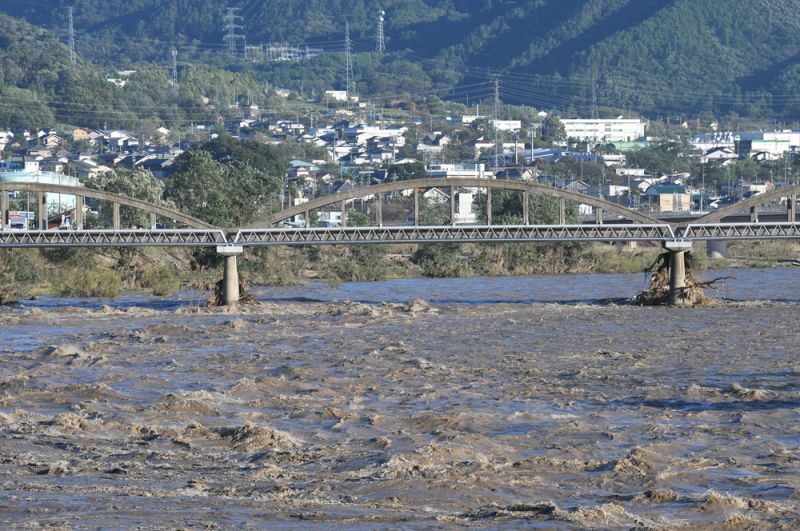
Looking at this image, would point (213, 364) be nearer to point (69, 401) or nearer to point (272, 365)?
point (272, 365)

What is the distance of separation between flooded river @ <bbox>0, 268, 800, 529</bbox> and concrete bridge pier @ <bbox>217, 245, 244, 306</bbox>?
21.8 feet

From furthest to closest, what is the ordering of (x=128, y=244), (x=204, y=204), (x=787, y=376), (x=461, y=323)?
(x=204, y=204)
(x=128, y=244)
(x=461, y=323)
(x=787, y=376)

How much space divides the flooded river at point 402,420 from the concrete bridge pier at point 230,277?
21.8 feet

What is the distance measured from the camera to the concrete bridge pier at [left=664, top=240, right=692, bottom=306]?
230 ft

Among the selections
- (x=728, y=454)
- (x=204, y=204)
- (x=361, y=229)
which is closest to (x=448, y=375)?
(x=728, y=454)

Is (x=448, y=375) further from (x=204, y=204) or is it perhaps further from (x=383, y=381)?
(x=204, y=204)

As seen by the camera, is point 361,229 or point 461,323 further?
point 361,229

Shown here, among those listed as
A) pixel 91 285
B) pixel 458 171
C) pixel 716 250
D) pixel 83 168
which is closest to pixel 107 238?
pixel 91 285

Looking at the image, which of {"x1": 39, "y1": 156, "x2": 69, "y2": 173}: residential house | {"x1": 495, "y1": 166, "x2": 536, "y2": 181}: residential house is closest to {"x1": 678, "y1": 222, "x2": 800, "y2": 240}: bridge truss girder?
{"x1": 495, "y1": 166, "x2": 536, "y2": 181}: residential house

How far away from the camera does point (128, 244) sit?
72.8 meters

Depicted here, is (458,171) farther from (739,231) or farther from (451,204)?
(739,231)

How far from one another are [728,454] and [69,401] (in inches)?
662

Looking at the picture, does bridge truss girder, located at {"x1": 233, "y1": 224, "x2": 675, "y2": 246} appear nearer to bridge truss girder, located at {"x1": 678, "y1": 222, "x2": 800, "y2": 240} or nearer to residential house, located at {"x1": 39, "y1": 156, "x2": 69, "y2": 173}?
bridge truss girder, located at {"x1": 678, "y1": 222, "x2": 800, "y2": 240}

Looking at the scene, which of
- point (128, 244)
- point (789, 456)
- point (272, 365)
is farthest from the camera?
point (128, 244)
